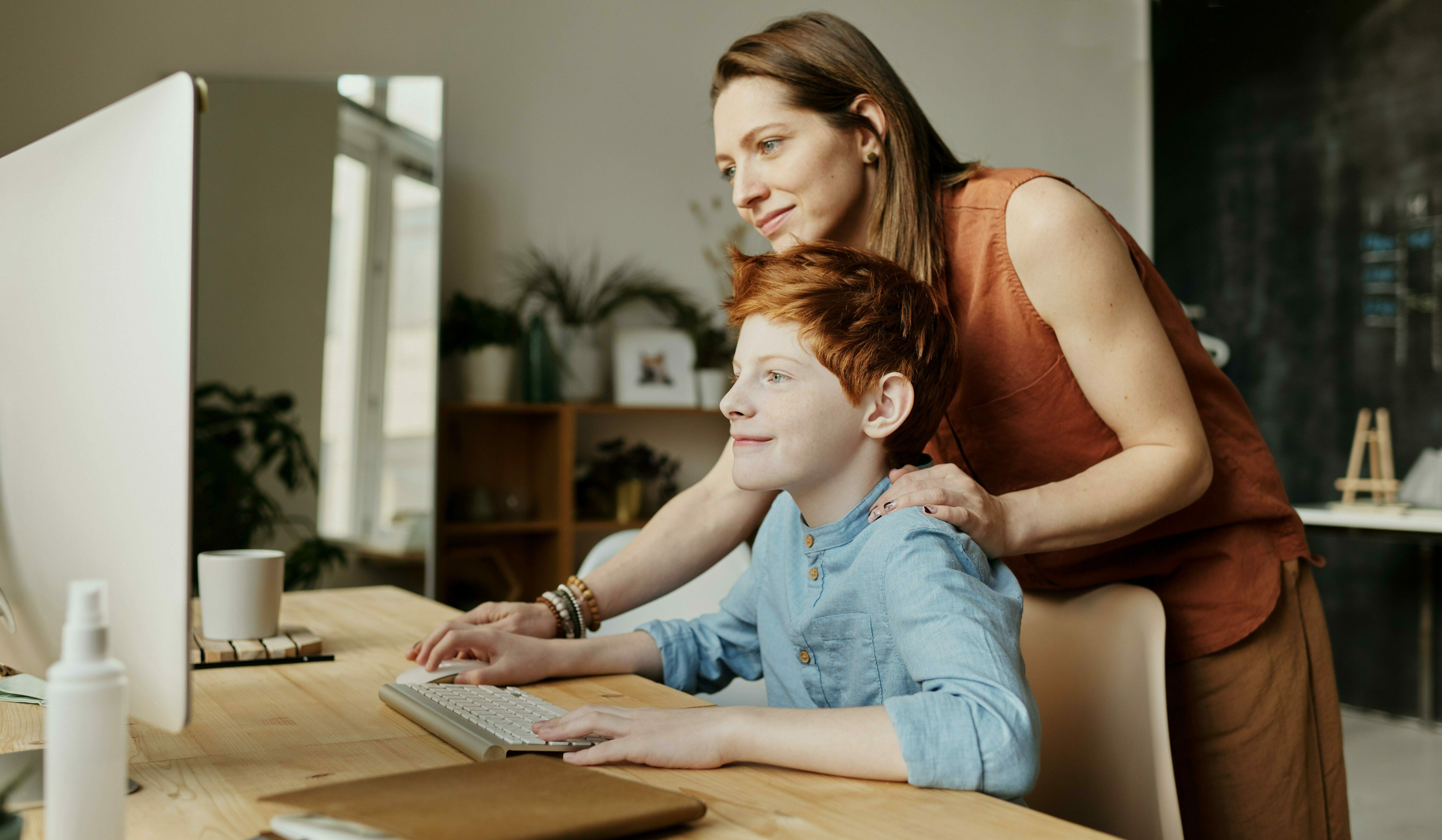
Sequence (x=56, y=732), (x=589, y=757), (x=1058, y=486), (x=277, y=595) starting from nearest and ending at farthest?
(x=56, y=732) < (x=589, y=757) < (x=1058, y=486) < (x=277, y=595)

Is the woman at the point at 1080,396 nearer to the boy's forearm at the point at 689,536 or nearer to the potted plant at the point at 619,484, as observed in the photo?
the boy's forearm at the point at 689,536

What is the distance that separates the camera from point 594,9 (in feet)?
13.6

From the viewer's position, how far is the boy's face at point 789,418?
3.25 ft

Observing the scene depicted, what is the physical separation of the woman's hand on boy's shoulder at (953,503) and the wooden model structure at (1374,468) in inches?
120

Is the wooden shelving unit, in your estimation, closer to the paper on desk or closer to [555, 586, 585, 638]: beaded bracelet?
[555, 586, 585, 638]: beaded bracelet

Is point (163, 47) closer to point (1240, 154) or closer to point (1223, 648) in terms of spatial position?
point (1223, 648)

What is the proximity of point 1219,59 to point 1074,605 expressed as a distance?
158 inches

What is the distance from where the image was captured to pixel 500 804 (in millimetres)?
633

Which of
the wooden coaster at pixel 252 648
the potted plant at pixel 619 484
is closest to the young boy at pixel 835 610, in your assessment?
the wooden coaster at pixel 252 648

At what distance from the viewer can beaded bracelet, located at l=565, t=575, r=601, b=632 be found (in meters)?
1.28

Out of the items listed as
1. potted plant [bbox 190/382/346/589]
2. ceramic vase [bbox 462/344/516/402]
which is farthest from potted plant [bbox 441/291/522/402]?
potted plant [bbox 190/382/346/589]

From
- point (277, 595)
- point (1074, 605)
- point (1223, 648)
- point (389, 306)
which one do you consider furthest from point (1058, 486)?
point (389, 306)

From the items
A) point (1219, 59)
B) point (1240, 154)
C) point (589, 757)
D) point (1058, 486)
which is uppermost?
point (1219, 59)

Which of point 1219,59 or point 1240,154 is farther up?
point 1219,59
